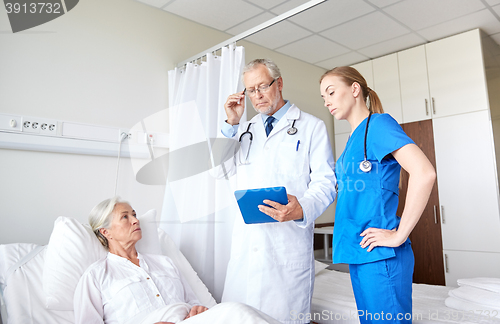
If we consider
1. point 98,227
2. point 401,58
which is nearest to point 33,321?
point 98,227

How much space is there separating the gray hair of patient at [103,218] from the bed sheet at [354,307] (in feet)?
3.68

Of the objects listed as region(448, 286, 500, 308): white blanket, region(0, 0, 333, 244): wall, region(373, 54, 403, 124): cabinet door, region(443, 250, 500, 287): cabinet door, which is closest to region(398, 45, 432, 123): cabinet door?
region(373, 54, 403, 124): cabinet door

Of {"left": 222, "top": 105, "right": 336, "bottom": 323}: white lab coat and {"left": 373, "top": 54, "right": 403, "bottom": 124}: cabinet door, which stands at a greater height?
{"left": 373, "top": 54, "right": 403, "bottom": 124}: cabinet door

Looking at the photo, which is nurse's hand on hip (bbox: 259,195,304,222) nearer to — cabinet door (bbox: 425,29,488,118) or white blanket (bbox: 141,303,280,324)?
white blanket (bbox: 141,303,280,324)

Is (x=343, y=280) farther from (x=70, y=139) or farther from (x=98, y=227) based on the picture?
(x=70, y=139)

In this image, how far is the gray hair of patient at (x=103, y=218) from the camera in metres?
1.72

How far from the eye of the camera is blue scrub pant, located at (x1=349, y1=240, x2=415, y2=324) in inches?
40.4

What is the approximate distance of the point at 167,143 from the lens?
2613 millimetres

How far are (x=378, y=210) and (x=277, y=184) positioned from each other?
0.52m

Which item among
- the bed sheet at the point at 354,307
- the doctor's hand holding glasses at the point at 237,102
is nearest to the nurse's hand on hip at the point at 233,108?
the doctor's hand holding glasses at the point at 237,102

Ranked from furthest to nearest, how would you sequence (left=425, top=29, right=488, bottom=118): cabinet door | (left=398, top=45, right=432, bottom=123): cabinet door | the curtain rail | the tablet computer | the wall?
(left=398, top=45, right=432, bottom=123): cabinet door → (left=425, top=29, right=488, bottom=118): cabinet door → the wall → the curtain rail → the tablet computer

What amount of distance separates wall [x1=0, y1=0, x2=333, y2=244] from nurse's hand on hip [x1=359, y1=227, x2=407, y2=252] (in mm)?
1768

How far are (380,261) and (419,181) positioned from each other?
0.26 metres

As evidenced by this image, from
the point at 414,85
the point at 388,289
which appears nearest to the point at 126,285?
the point at 388,289
